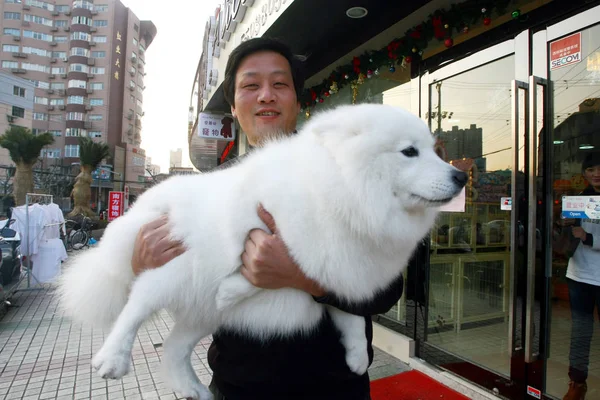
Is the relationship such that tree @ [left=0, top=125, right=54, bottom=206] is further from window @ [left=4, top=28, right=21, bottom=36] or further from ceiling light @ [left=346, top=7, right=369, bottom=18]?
window @ [left=4, top=28, right=21, bottom=36]

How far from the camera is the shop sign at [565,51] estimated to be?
2.64 metres

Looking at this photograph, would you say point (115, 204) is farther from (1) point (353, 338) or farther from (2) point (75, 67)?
(2) point (75, 67)

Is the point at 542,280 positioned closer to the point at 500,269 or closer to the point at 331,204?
the point at 500,269

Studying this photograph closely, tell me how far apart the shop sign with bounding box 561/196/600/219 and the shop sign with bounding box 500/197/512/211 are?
1.41ft

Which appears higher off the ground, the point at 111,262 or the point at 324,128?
the point at 324,128

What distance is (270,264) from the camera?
42.7 inches

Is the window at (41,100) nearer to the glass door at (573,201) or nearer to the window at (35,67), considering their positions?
the window at (35,67)

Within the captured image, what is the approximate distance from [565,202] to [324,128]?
7.84ft

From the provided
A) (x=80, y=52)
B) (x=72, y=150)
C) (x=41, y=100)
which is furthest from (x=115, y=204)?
(x=41, y=100)

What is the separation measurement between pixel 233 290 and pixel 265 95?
863mm

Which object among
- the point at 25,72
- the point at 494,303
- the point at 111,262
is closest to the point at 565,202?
the point at 494,303

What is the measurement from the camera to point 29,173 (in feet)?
71.8

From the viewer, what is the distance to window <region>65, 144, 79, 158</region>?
4959 centimetres

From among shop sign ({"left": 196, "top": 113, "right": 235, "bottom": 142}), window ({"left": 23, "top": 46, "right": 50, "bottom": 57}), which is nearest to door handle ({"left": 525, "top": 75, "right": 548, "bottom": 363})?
shop sign ({"left": 196, "top": 113, "right": 235, "bottom": 142})
